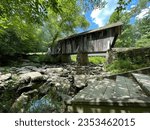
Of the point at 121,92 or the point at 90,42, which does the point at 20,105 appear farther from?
the point at 90,42

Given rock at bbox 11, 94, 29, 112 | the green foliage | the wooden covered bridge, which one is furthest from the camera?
the green foliage

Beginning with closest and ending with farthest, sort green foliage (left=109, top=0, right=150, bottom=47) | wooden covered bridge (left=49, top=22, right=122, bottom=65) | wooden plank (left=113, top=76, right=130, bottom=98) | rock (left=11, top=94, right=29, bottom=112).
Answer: wooden plank (left=113, top=76, right=130, bottom=98)
rock (left=11, top=94, right=29, bottom=112)
wooden covered bridge (left=49, top=22, right=122, bottom=65)
green foliage (left=109, top=0, right=150, bottom=47)

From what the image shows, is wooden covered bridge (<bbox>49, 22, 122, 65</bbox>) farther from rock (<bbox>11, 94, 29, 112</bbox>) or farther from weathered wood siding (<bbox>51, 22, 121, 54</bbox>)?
rock (<bbox>11, 94, 29, 112</bbox>)

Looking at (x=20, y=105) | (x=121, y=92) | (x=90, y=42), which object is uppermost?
(x=90, y=42)

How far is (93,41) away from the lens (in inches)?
565

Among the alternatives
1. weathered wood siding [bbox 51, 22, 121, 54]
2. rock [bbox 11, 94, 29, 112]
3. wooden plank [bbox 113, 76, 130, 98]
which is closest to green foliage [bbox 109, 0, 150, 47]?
weathered wood siding [bbox 51, 22, 121, 54]

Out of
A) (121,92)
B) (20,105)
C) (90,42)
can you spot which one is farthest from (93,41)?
(121,92)

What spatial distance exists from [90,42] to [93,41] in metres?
0.41

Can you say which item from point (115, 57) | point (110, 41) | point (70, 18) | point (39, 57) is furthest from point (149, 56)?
point (39, 57)

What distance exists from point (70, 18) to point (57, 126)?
18689mm

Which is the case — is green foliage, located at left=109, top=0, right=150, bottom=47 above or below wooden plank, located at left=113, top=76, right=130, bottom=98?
above

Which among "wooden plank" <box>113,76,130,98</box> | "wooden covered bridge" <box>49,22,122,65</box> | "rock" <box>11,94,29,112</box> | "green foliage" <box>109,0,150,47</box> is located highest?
"green foliage" <box>109,0,150,47</box>

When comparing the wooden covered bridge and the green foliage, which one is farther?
the green foliage

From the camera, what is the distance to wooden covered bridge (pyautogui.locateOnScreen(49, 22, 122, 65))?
1246 cm
